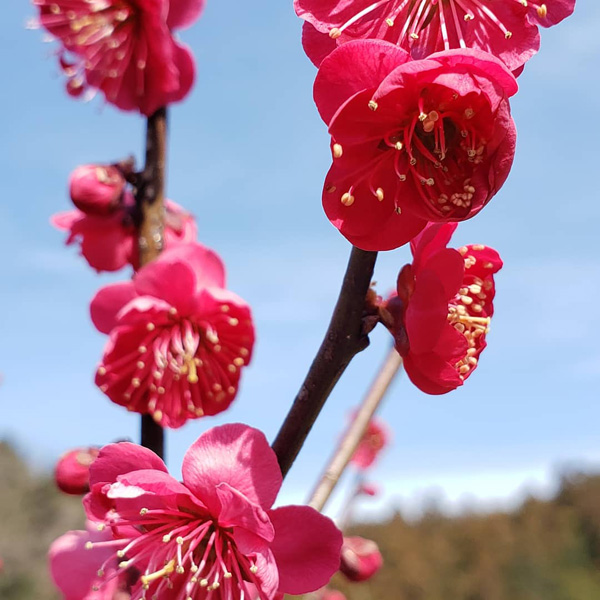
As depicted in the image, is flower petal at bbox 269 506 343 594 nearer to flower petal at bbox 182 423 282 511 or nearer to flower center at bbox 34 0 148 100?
flower petal at bbox 182 423 282 511

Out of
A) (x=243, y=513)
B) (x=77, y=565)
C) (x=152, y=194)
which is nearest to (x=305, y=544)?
(x=243, y=513)

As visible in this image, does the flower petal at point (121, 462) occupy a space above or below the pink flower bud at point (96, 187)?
below

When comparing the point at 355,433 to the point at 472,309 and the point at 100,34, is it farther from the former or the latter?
the point at 100,34

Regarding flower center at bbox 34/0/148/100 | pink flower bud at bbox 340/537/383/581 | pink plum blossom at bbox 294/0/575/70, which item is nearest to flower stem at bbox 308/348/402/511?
pink flower bud at bbox 340/537/383/581

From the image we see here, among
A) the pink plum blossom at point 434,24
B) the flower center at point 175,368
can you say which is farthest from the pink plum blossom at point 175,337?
the pink plum blossom at point 434,24

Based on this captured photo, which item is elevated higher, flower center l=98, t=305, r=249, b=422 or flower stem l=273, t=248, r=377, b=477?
flower stem l=273, t=248, r=377, b=477

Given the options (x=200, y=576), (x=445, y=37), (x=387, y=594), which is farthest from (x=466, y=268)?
(x=387, y=594)

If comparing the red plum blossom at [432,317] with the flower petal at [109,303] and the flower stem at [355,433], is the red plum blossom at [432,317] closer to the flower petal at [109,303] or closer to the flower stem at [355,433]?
the flower stem at [355,433]

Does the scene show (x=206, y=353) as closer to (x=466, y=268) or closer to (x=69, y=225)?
(x=69, y=225)
